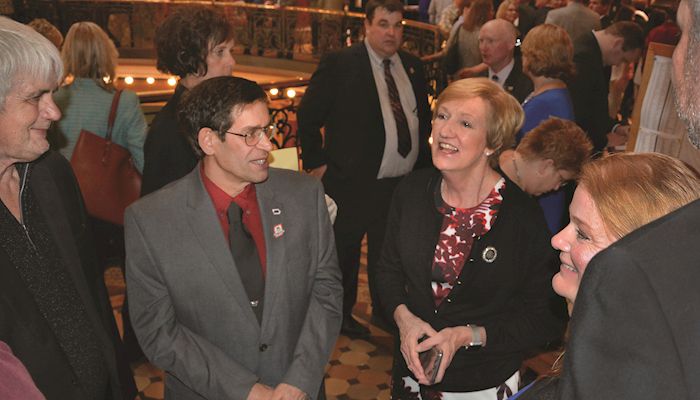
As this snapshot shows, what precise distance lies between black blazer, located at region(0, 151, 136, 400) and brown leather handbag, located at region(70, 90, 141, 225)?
1210mm

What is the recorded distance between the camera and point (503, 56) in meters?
5.05

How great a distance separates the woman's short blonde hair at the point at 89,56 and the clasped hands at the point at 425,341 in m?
2.46

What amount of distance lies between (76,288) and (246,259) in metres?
0.57

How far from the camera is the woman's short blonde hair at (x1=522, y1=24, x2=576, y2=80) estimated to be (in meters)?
4.18

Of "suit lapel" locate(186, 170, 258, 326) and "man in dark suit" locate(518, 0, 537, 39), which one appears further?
"man in dark suit" locate(518, 0, 537, 39)

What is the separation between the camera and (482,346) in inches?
96.3

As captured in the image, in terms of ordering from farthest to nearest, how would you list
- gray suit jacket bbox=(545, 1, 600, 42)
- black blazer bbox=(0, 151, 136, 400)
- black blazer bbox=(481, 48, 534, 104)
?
gray suit jacket bbox=(545, 1, 600, 42)
black blazer bbox=(481, 48, 534, 104)
black blazer bbox=(0, 151, 136, 400)

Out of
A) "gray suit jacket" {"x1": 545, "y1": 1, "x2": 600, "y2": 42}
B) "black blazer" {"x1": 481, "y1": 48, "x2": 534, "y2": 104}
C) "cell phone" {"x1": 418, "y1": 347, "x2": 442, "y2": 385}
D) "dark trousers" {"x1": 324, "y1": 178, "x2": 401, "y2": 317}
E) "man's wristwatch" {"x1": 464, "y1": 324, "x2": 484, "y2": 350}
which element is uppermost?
"gray suit jacket" {"x1": 545, "y1": 1, "x2": 600, "y2": 42}

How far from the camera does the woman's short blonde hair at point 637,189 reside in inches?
51.2

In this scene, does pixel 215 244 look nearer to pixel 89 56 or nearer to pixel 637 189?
pixel 637 189

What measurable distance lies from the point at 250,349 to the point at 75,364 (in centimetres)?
55

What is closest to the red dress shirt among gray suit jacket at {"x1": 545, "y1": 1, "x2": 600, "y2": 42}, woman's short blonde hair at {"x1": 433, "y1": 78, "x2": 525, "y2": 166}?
woman's short blonde hair at {"x1": 433, "y1": 78, "x2": 525, "y2": 166}

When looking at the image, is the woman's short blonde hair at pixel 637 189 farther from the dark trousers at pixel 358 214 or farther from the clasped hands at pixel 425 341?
Result: the dark trousers at pixel 358 214

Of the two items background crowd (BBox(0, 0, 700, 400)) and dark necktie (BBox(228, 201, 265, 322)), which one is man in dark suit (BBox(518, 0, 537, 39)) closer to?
background crowd (BBox(0, 0, 700, 400))
